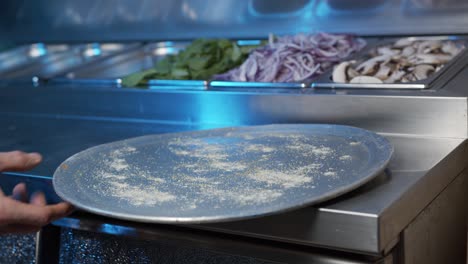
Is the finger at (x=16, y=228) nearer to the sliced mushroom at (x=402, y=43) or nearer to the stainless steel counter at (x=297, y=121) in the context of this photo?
the stainless steel counter at (x=297, y=121)

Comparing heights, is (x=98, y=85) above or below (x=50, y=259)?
above

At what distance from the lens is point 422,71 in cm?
164

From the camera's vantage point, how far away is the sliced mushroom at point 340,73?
166 centimetres

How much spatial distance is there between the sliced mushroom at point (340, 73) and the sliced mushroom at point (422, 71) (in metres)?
0.17

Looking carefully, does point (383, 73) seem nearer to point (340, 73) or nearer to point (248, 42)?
point (340, 73)

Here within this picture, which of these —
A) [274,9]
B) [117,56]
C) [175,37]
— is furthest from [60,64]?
[274,9]

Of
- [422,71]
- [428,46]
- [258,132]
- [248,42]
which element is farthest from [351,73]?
[248,42]

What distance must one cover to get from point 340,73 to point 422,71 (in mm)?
204

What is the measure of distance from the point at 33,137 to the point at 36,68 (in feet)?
2.84

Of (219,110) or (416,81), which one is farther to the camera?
(219,110)

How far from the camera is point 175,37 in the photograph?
2.51 meters

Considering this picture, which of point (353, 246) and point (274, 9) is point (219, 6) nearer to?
point (274, 9)

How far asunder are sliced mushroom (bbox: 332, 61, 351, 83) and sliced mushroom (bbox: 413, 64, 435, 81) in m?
0.17

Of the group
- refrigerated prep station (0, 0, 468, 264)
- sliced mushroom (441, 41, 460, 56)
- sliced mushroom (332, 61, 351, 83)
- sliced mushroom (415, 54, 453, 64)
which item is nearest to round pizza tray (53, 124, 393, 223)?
refrigerated prep station (0, 0, 468, 264)
